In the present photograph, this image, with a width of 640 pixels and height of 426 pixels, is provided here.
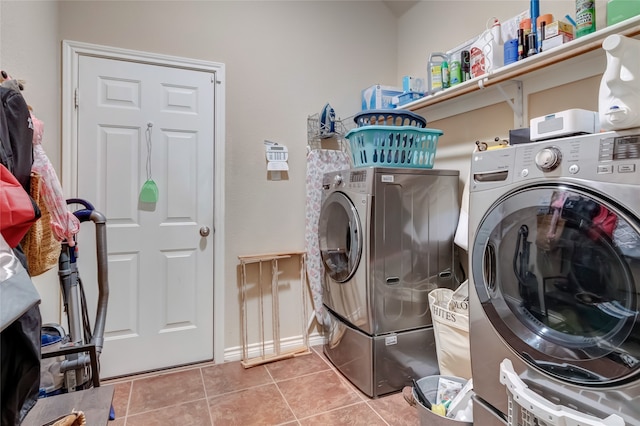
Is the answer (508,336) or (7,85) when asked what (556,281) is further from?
(7,85)

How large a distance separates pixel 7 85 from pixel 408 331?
204 cm

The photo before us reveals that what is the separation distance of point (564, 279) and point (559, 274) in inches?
0.8

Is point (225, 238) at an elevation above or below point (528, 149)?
below

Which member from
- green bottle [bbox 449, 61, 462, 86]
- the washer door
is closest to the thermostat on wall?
the washer door

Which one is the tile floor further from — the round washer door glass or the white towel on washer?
the round washer door glass

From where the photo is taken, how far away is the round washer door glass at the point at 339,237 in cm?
205

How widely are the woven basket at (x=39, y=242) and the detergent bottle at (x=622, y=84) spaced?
66.1 inches

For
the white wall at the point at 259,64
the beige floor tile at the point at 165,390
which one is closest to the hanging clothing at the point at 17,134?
the white wall at the point at 259,64

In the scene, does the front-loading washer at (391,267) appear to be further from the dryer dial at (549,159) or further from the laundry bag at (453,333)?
the dryer dial at (549,159)

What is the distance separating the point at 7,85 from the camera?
93cm

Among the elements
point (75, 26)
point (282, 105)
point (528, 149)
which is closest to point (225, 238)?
point (282, 105)

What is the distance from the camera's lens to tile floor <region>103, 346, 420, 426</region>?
180 centimetres

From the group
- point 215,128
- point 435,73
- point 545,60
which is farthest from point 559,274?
point 215,128

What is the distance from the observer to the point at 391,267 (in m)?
1.97
